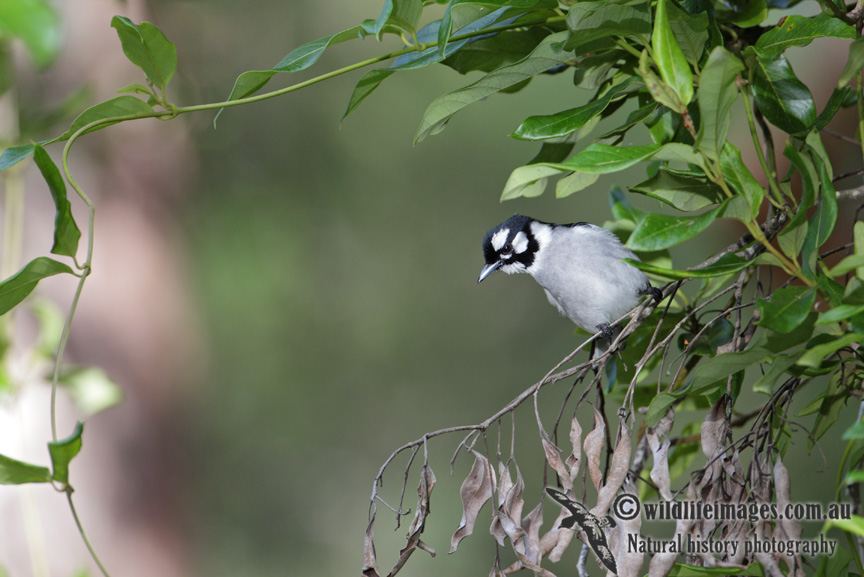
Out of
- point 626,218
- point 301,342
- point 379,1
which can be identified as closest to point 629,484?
point 626,218

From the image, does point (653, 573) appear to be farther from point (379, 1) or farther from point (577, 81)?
point (379, 1)

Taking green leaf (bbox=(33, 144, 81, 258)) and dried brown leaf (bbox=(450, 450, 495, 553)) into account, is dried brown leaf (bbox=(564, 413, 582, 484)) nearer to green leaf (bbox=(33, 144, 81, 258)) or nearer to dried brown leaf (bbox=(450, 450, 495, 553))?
dried brown leaf (bbox=(450, 450, 495, 553))

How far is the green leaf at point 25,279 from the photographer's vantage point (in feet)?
2.44

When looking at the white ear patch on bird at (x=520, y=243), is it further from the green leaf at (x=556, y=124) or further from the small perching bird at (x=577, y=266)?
the green leaf at (x=556, y=124)

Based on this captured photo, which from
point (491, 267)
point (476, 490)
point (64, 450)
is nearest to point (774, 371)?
point (476, 490)

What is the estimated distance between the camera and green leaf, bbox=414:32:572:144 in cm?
83

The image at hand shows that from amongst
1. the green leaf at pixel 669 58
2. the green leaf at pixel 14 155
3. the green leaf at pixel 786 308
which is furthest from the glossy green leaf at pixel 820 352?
the green leaf at pixel 14 155

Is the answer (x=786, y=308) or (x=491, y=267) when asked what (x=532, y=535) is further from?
(x=491, y=267)

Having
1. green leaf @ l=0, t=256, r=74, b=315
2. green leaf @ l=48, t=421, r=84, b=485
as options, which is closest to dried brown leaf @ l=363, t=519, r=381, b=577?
green leaf @ l=48, t=421, r=84, b=485

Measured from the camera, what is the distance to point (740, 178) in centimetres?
69

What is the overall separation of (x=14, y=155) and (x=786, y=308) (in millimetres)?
729

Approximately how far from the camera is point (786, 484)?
0.75 metres

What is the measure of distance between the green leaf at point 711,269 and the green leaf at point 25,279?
543 mm

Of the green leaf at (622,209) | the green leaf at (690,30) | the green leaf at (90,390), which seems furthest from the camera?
the green leaf at (90,390)
